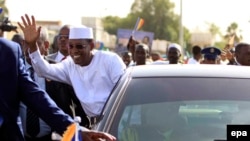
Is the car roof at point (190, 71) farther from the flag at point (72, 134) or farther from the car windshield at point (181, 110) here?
the flag at point (72, 134)

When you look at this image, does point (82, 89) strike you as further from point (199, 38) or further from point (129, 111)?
point (199, 38)

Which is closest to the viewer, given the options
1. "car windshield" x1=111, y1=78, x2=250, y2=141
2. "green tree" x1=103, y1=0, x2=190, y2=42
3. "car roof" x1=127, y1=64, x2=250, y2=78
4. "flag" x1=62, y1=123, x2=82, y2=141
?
"flag" x1=62, y1=123, x2=82, y2=141

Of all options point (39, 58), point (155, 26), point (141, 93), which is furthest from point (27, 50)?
point (155, 26)

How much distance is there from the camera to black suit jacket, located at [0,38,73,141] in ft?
9.64

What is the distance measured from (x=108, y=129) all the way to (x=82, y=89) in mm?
1557

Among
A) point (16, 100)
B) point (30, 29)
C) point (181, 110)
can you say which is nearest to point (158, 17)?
point (30, 29)

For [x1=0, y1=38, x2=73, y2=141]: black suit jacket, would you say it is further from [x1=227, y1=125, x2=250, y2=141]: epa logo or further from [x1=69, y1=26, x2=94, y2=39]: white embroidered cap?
[x1=69, y1=26, x2=94, y2=39]: white embroidered cap

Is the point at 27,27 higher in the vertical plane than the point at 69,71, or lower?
higher

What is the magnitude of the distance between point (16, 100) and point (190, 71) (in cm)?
150

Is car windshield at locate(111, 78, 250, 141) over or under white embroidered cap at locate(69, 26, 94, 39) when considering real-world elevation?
under

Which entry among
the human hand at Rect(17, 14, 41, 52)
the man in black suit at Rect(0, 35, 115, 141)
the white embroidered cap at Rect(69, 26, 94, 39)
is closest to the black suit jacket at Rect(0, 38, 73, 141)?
the man in black suit at Rect(0, 35, 115, 141)

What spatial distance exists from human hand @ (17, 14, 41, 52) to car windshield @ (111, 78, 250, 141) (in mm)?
1132

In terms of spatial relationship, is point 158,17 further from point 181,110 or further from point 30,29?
point 181,110

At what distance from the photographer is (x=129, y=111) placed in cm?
374
